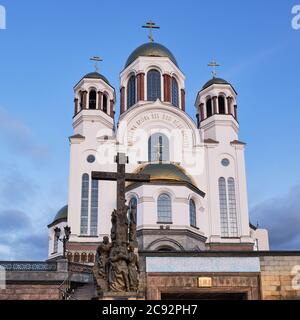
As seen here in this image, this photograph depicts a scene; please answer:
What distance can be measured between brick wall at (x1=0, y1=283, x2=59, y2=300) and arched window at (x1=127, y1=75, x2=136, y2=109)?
23108mm

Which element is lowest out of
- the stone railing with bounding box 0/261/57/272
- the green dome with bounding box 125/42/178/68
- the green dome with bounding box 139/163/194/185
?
the stone railing with bounding box 0/261/57/272

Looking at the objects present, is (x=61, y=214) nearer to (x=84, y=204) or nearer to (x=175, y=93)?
(x=84, y=204)

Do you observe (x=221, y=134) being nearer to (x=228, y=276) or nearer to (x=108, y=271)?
(x=228, y=276)

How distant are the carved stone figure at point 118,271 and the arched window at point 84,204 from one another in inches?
790

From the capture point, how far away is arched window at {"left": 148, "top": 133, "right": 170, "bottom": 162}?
3709 centimetres

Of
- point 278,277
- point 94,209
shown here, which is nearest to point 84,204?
point 94,209

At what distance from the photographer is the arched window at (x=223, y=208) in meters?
35.7

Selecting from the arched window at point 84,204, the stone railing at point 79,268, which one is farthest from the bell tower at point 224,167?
the stone railing at point 79,268

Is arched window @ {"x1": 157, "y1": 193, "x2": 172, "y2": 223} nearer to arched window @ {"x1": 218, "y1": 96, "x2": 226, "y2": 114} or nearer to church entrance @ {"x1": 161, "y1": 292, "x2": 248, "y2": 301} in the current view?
church entrance @ {"x1": 161, "y1": 292, "x2": 248, "y2": 301}

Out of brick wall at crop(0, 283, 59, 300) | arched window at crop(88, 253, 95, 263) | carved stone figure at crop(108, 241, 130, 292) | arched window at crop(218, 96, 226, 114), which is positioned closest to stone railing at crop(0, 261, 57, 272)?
brick wall at crop(0, 283, 59, 300)

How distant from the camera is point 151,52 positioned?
141ft

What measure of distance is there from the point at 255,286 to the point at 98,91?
2399cm
